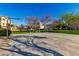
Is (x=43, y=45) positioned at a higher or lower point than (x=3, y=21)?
lower

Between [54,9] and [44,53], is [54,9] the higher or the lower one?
the higher one

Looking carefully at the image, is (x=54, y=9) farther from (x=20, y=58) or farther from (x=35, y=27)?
(x=20, y=58)

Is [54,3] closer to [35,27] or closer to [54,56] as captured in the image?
[35,27]

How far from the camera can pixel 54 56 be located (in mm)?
3102

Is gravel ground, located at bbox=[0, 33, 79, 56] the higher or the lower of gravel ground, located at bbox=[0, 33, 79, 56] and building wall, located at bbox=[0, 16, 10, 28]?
the lower

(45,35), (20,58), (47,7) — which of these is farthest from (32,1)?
(20,58)

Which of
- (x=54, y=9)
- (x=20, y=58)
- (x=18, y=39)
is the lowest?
(x=20, y=58)

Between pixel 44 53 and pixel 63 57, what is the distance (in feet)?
0.72

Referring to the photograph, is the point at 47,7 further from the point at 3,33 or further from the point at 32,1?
the point at 3,33

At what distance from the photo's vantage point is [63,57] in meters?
3.09

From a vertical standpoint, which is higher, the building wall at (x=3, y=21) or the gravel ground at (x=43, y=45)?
the building wall at (x=3, y=21)

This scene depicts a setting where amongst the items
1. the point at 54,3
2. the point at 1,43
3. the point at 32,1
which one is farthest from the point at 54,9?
the point at 1,43

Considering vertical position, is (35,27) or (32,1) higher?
(32,1)

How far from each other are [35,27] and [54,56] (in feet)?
1.33
